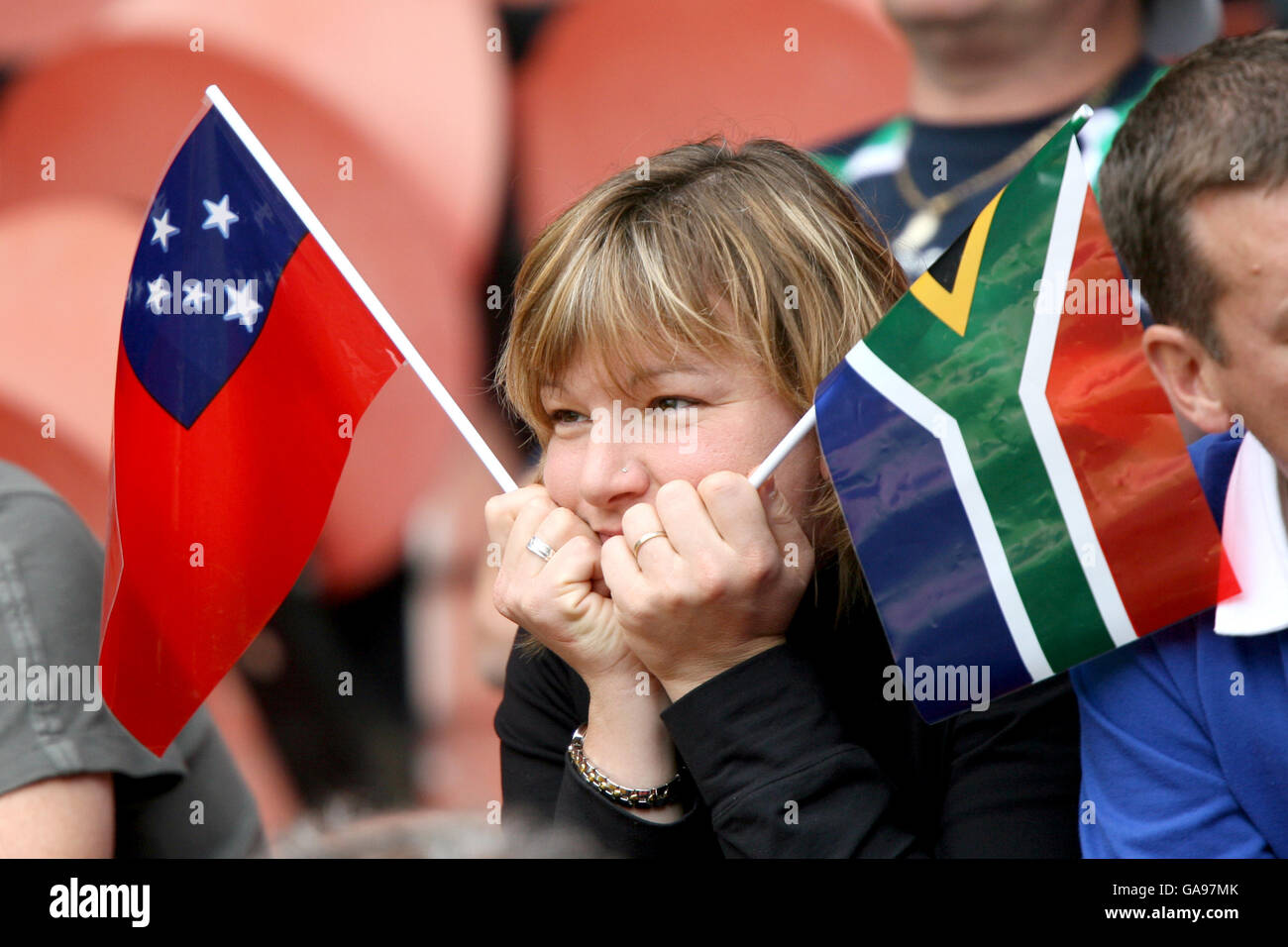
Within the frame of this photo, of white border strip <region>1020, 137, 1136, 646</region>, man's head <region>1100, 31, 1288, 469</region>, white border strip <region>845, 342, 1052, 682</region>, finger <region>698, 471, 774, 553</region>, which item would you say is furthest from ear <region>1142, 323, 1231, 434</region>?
finger <region>698, 471, 774, 553</region>

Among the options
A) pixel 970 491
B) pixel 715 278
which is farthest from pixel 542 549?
pixel 970 491

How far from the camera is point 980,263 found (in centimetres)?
151

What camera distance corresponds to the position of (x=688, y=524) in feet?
5.02

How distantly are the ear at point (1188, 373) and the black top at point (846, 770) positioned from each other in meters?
0.39

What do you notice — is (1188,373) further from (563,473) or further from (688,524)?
(563,473)

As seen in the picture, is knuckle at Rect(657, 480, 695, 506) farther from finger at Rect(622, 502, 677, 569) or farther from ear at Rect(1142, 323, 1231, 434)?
ear at Rect(1142, 323, 1231, 434)

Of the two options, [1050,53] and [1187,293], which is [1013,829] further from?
[1050,53]

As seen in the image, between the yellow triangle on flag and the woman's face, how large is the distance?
0.24 metres

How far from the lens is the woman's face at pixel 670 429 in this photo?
160 cm

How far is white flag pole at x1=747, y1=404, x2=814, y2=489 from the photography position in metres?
1.57

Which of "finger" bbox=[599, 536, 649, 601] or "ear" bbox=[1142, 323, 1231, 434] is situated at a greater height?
"ear" bbox=[1142, 323, 1231, 434]

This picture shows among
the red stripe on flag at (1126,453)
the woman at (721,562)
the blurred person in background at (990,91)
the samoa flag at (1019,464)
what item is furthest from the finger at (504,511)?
the blurred person in background at (990,91)
